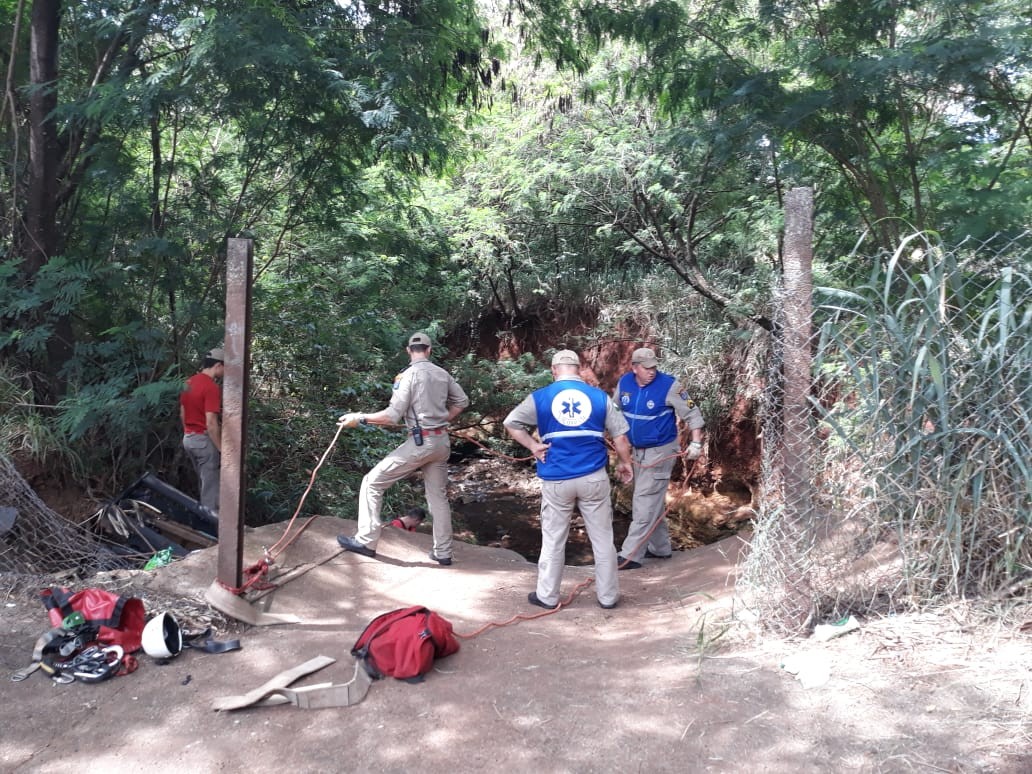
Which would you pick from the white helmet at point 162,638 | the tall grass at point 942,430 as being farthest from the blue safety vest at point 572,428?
the white helmet at point 162,638

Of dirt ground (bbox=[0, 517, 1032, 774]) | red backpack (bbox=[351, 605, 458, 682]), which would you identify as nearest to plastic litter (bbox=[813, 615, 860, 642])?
dirt ground (bbox=[0, 517, 1032, 774])

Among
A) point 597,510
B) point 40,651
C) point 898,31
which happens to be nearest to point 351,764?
point 40,651

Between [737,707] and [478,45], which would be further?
[478,45]

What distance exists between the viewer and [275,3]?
654 centimetres

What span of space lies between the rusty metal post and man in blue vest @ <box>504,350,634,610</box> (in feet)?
5.90

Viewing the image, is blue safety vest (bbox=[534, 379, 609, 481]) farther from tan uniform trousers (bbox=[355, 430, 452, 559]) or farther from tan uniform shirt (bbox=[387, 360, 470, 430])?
tan uniform trousers (bbox=[355, 430, 452, 559])

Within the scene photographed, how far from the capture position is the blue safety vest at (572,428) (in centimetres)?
534

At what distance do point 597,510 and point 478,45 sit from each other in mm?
6042

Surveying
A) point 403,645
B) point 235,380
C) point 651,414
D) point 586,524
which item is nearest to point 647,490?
point 651,414

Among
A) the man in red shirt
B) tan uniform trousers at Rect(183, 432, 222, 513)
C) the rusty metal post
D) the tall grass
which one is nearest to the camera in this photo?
the tall grass

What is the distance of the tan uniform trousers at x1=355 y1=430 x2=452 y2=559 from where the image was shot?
21.0 ft

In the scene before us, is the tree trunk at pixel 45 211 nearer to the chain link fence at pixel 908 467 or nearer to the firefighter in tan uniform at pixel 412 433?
the firefighter in tan uniform at pixel 412 433

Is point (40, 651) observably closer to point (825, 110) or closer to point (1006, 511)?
point (1006, 511)

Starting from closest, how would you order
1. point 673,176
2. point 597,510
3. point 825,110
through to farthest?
point 597,510, point 825,110, point 673,176
